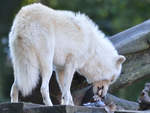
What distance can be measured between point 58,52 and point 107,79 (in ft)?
6.35

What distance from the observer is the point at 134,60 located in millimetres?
13195

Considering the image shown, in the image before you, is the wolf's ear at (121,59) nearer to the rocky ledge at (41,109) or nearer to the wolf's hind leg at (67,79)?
the wolf's hind leg at (67,79)

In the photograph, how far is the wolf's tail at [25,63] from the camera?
10633 mm

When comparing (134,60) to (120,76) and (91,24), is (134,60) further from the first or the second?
(91,24)

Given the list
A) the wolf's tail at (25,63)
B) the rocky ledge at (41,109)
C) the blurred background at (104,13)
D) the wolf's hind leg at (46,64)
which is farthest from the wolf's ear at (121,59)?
the blurred background at (104,13)

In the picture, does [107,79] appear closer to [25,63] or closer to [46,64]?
[46,64]

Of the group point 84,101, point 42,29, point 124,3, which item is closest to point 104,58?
point 84,101

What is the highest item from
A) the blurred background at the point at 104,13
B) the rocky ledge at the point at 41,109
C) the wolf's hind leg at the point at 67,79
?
the blurred background at the point at 104,13

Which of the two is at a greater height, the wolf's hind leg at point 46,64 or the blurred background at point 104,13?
the blurred background at point 104,13

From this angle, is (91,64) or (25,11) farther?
(91,64)

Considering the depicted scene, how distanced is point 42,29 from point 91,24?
5.68 ft

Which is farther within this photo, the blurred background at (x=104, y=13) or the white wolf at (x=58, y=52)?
the blurred background at (x=104, y=13)

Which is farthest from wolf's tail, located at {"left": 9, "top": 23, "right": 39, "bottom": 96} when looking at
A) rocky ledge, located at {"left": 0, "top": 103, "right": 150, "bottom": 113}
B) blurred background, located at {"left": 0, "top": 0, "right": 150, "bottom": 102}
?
blurred background, located at {"left": 0, "top": 0, "right": 150, "bottom": 102}

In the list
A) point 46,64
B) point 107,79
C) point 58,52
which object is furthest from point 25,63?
point 107,79
